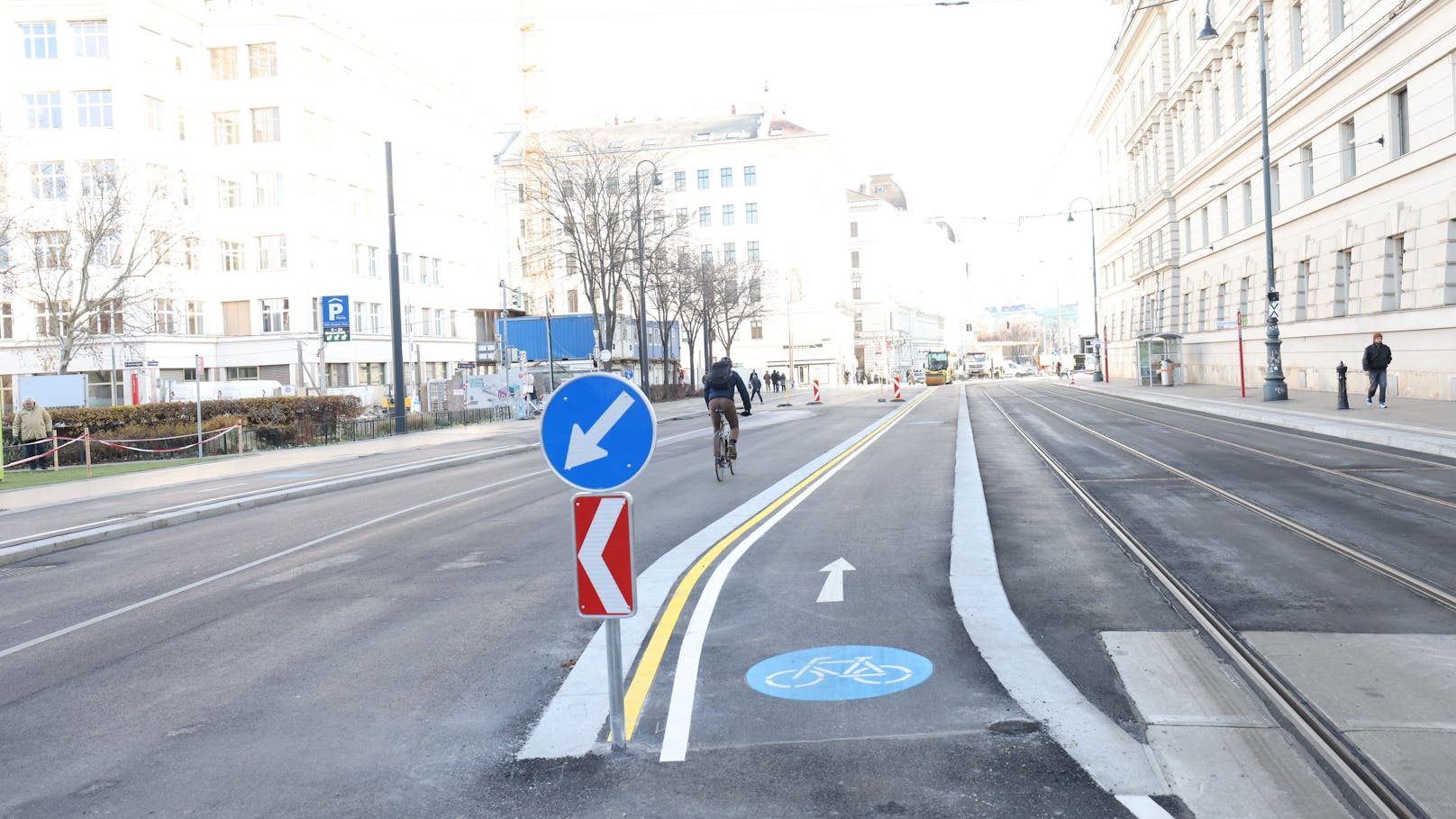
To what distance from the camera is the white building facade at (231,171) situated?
49531 mm

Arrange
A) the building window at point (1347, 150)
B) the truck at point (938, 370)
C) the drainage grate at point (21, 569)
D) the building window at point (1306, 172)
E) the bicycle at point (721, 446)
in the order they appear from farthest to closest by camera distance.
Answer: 1. the truck at point (938, 370)
2. the building window at point (1306, 172)
3. the building window at point (1347, 150)
4. the bicycle at point (721, 446)
5. the drainage grate at point (21, 569)

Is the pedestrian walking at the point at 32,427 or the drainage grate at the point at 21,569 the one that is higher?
the pedestrian walking at the point at 32,427

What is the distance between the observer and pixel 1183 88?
174 feet

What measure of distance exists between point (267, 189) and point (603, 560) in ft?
184

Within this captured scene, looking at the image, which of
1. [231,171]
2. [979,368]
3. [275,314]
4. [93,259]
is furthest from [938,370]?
[93,259]

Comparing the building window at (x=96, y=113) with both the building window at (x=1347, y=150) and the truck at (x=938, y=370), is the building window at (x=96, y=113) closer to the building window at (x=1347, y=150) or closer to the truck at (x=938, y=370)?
the building window at (x=1347, y=150)

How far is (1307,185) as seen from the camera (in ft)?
122

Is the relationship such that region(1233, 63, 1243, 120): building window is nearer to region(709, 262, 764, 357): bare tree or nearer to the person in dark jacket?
the person in dark jacket

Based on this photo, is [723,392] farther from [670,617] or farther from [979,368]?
[979,368]

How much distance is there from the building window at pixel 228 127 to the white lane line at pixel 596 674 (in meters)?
52.2

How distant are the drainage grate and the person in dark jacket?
26925mm

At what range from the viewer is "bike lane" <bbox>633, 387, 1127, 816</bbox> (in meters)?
4.38

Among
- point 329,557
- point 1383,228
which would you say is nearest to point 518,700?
point 329,557

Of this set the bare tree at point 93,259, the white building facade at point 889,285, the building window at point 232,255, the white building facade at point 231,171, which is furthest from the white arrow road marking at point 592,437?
the white building facade at point 889,285
